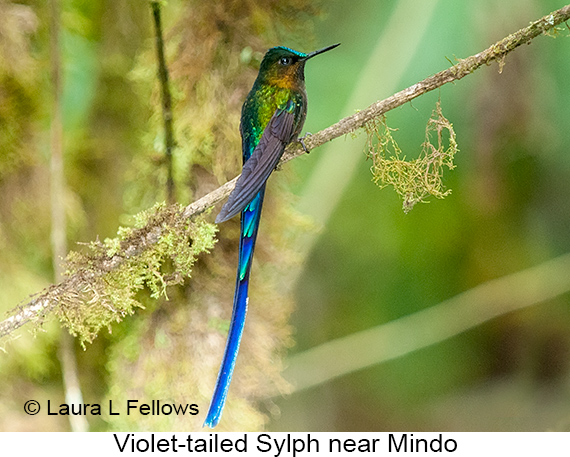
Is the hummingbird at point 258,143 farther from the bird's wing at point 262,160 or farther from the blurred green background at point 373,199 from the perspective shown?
the blurred green background at point 373,199

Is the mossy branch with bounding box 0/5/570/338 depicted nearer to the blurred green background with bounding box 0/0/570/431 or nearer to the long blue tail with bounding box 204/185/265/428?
the long blue tail with bounding box 204/185/265/428

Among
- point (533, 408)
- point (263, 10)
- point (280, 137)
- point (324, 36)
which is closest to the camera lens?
point (280, 137)

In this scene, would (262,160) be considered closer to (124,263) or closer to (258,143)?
(258,143)

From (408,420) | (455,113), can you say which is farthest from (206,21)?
(408,420)

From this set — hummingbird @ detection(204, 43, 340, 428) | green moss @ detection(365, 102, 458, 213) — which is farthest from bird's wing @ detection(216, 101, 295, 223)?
green moss @ detection(365, 102, 458, 213)

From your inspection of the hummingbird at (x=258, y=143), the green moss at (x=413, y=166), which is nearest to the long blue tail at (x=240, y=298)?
the hummingbird at (x=258, y=143)

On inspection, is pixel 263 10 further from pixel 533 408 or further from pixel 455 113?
pixel 533 408
